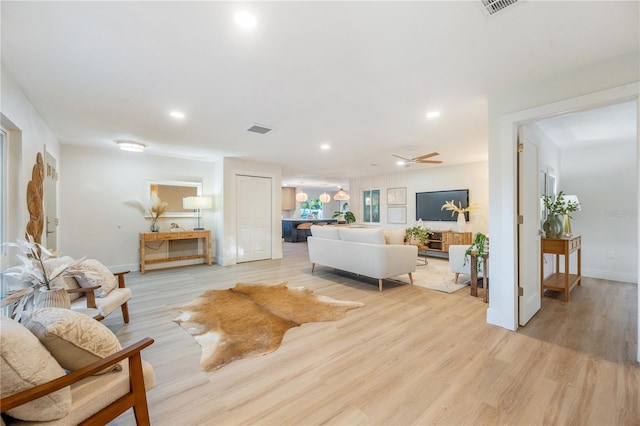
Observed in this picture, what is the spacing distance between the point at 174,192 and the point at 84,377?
5.57m

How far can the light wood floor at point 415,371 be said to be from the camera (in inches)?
62.9

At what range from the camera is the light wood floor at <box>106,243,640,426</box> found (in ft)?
5.24

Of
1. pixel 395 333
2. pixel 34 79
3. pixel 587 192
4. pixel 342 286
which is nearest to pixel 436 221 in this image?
pixel 587 192

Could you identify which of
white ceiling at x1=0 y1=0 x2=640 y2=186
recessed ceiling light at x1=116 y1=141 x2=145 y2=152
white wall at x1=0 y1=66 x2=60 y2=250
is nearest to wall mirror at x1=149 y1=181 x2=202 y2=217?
recessed ceiling light at x1=116 y1=141 x2=145 y2=152

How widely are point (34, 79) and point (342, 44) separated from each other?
2.87 m

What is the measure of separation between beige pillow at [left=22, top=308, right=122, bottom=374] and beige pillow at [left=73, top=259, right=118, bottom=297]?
1.43 m

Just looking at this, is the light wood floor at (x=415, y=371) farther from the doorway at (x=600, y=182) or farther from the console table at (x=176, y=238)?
the console table at (x=176, y=238)

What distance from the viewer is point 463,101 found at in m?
3.01

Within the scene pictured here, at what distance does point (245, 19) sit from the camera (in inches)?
67.3

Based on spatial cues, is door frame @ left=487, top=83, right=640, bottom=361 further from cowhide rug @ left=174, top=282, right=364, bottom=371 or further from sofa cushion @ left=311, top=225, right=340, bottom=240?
sofa cushion @ left=311, top=225, right=340, bottom=240

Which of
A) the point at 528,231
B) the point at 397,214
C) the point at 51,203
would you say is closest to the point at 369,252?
the point at 528,231

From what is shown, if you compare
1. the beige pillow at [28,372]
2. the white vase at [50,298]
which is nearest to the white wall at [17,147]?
the white vase at [50,298]

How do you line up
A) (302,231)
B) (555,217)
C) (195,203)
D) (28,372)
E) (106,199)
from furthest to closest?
(302,231) < (195,203) < (106,199) < (555,217) < (28,372)

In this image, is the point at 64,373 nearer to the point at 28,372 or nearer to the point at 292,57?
the point at 28,372
